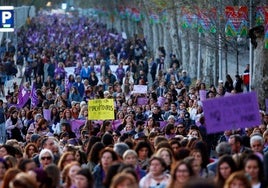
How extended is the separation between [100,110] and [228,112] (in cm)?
847

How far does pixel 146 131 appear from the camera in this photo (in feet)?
75.8

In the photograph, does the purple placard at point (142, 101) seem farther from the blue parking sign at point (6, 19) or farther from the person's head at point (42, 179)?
the person's head at point (42, 179)

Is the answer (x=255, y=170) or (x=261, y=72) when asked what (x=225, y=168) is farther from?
(x=261, y=72)

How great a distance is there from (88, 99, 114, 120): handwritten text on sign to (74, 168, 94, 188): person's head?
36.1 feet

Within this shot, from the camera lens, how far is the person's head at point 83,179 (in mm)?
12938

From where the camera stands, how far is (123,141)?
19078mm

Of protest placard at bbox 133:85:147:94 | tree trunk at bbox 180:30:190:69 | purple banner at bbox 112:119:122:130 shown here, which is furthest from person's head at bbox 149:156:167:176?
tree trunk at bbox 180:30:190:69

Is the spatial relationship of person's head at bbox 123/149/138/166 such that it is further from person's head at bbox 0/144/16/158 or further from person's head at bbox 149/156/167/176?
person's head at bbox 0/144/16/158

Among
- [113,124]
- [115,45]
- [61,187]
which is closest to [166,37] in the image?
[115,45]

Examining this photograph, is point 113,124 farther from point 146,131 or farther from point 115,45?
point 115,45

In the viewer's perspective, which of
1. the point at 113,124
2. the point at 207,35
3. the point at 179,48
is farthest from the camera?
the point at 179,48

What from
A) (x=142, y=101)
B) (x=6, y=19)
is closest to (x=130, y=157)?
(x=142, y=101)

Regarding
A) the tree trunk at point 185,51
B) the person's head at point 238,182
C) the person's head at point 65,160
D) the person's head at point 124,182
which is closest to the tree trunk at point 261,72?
the person's head at point 65,160

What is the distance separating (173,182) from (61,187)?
141 centimetres
